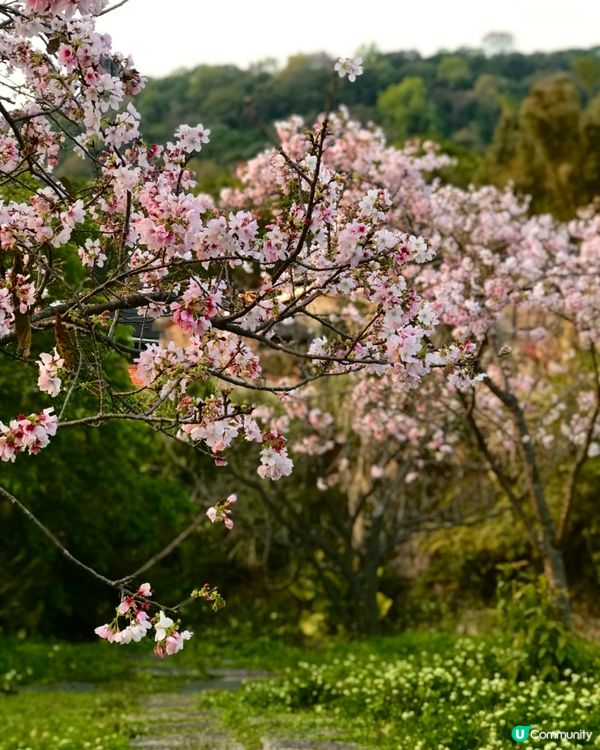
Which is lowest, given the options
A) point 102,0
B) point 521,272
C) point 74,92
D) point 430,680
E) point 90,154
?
point 430,680

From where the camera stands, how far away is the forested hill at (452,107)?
29062 mm

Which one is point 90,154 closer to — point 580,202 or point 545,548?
point 545,548

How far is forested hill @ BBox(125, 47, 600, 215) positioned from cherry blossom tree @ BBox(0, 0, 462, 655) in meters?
10.5

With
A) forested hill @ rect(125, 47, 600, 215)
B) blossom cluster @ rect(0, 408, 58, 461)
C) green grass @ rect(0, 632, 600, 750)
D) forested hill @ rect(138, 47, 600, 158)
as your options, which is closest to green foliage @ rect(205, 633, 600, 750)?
green grass @ rect(0, 632, 600, 750)

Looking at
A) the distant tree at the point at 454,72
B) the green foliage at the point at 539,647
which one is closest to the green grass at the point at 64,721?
the green foliage at the point at 539,647

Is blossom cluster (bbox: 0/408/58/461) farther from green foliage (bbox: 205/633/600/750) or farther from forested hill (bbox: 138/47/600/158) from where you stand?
forested hill (bbox: 138/47/600/158)

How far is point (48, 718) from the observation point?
8.23m

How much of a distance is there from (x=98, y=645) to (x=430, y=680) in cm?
751

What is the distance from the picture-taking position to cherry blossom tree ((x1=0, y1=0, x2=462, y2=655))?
350 cm

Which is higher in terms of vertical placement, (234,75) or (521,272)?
(234,75)

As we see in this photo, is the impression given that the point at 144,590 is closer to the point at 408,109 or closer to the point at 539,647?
the point at 539,647

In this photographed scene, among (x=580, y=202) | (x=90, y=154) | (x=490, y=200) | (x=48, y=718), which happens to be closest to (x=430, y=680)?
(x=48, y=718)

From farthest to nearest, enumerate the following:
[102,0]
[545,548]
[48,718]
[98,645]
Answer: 1. [98,645]
2. [545,548]
3. [48,718]
4. [102,0]

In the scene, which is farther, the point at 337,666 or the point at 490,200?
the point at 490,200
